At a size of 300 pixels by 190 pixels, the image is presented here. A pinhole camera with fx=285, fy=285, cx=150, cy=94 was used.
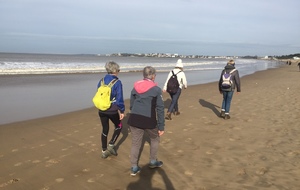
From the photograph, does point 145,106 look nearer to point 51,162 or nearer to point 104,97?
point 104,97

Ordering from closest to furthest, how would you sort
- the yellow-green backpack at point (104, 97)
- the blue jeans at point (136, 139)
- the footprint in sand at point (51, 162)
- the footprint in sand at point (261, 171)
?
the blue jeans at point (136, 139) → the footprint in sand at point (261, 171) → the yellow-green backpack at point (104, 97) → the footprint in sand at point (51, 162)

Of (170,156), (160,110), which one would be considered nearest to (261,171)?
(170,156)

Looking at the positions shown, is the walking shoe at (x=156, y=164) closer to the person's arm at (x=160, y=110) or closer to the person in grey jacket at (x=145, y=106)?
the person in grey jacket at (x=145, y=106)

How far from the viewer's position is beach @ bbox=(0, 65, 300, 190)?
4207 mm

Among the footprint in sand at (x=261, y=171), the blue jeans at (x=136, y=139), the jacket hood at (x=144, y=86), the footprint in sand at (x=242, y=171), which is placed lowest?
the footprint in sand at (x=242, y=171)

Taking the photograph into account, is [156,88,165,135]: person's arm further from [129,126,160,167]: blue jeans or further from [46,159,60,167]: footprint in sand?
[46,159,60,167]: footprint in sand

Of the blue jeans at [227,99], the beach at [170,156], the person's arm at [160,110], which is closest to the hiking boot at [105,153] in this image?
the beach at [170,156]

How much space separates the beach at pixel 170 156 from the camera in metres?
4.21

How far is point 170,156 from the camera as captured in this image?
17.4ft

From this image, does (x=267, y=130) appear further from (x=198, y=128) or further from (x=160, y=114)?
(x=160, y=114)

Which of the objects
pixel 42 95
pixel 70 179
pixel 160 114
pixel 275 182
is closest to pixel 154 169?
pixel 160 114

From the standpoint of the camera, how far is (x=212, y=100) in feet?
39.7

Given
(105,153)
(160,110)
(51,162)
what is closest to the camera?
(160,110)

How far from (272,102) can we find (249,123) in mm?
3986
